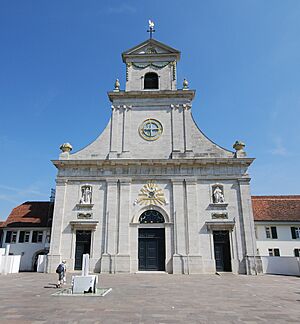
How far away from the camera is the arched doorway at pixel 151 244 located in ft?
81.3

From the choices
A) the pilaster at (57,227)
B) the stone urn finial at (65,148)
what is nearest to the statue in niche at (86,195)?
the pilaster at (57,227)

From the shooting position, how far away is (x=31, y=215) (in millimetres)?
31000

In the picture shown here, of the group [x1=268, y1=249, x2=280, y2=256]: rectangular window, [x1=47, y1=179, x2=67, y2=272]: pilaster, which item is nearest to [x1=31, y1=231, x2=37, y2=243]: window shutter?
[x1=47, y1=179, x2=67, y2=272]: pilaster

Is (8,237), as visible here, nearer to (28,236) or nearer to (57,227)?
(28,236)

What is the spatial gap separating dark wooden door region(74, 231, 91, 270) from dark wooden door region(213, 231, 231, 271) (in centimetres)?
1171

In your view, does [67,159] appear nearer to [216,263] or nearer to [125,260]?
[125,260]

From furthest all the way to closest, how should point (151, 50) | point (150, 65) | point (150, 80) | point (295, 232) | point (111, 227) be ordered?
point (151, 50), point (150, 65), point (150, 80), point (295, 232), point (111, 227)

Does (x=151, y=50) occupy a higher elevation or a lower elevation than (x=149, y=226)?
higher

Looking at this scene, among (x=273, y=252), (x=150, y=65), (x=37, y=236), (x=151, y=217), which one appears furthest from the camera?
(x=150, y=65)

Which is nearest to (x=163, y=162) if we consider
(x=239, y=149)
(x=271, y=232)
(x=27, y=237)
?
(x=239, y=149)

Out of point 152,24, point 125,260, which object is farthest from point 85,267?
point 152,24

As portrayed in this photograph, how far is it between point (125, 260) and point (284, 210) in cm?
2033

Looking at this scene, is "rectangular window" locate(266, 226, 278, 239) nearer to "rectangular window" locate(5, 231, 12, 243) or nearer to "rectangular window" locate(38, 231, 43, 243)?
"rectangular window" locate(38, 231, 43, 243)

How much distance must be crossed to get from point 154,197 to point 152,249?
15.7 ft
